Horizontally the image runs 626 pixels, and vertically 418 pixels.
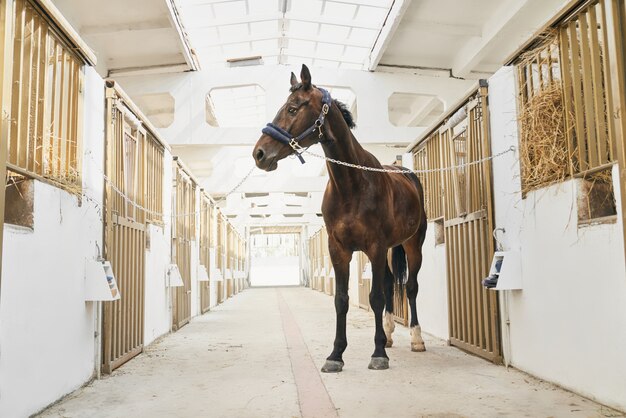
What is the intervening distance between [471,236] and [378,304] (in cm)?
113

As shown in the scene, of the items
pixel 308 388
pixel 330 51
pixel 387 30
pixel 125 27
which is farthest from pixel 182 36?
pixel 308 388

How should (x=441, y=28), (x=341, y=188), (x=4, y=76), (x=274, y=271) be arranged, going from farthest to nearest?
(x=274, y=271)
(x=441, y=28)
(x=341, y=188)
(x=4, y=76)

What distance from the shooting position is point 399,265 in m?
5.52

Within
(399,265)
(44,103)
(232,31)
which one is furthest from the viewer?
(232,31)

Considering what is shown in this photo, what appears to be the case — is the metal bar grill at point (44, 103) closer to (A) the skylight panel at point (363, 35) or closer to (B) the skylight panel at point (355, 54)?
(A) the skylight panel at point (363, 35)

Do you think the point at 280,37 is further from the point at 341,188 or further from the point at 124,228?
the point at 341,188

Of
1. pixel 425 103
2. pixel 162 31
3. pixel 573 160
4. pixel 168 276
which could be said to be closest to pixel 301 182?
pixel 425 103

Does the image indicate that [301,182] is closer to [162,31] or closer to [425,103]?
[425,103]

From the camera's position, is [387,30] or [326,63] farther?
[326,63]

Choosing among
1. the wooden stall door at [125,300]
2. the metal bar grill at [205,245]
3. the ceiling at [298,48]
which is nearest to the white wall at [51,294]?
the wooden stall door at [125,300]

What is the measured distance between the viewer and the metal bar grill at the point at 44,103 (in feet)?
8.98

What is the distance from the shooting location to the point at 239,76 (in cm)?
1056

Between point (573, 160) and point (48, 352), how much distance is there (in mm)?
2969

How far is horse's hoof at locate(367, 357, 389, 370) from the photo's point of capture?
389 cm
